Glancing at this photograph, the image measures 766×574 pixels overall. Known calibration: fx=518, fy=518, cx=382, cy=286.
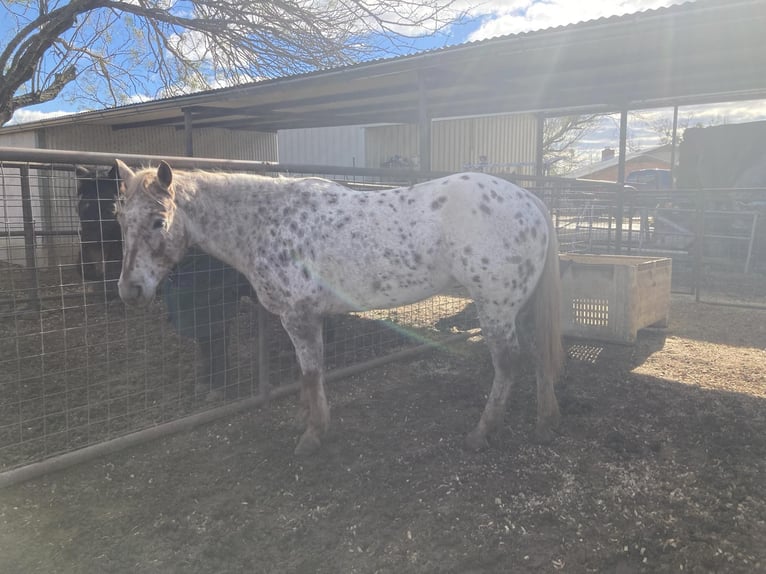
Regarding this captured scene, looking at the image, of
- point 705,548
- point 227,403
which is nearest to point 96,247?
point 227,403

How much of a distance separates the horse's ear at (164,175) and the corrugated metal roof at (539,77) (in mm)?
3729

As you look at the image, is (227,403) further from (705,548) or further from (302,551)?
(705,548)

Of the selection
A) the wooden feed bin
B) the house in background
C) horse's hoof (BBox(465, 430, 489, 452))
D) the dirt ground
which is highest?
the house in background

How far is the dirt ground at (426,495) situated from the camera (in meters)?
2.27

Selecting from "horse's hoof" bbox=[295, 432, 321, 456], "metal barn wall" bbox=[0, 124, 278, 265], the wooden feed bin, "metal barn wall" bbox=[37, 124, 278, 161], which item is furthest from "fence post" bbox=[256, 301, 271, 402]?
"metal barn wall" bbox=[37, 124, 278, 161]

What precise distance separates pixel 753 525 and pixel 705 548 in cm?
37

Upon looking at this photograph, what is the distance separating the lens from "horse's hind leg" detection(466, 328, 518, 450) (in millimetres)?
3205

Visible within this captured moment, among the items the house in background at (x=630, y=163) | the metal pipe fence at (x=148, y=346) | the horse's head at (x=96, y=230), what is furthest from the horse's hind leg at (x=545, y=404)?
the house in background at (x=630, y=163)

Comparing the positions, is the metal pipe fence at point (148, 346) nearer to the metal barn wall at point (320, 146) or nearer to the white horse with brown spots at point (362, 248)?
the white horse with brown spots at point (362, 248)

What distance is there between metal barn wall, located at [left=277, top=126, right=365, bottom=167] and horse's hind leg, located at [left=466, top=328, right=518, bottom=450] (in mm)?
13436

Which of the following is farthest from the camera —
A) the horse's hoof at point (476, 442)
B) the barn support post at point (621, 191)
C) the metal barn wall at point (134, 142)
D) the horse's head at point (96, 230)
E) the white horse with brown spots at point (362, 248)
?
the metal barn wall at point (134, 142)

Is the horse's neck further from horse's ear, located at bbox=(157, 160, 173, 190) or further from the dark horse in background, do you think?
the dark horse in background

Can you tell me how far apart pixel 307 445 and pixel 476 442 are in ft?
3.44

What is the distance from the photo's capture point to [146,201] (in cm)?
286
